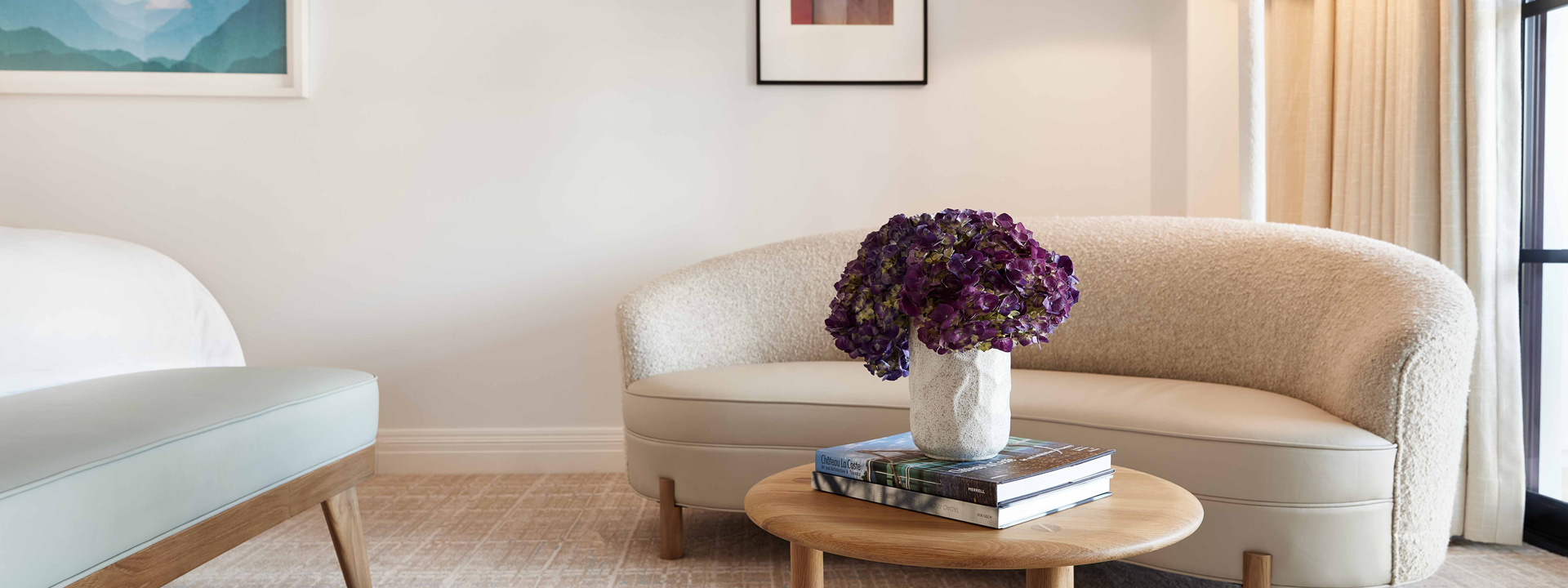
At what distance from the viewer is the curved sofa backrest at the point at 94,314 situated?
1.53 m

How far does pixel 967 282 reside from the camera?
0.96m

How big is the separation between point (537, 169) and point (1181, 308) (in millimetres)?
1897

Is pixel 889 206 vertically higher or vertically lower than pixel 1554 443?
higher

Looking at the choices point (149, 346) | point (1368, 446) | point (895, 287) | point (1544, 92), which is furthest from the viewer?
point (1544, 92)

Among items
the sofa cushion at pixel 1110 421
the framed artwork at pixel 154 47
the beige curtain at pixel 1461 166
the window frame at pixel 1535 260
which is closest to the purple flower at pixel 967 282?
the sofa cushion at pixel 1110 421

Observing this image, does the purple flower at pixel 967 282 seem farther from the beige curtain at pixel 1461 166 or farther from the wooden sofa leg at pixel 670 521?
the beige curtain at pixel 1461 166

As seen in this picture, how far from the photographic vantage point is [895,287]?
1.02m

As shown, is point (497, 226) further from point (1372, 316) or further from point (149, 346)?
point (1372, 316)

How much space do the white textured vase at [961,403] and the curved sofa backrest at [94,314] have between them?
1.50 m

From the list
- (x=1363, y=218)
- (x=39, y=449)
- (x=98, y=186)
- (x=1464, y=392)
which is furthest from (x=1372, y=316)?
(x=98, y=186)

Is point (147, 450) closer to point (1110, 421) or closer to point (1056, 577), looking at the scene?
point (1056, 577)

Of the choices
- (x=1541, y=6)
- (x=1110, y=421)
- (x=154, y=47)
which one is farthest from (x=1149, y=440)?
(x=154, y=47)

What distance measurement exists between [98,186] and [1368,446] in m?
3.37

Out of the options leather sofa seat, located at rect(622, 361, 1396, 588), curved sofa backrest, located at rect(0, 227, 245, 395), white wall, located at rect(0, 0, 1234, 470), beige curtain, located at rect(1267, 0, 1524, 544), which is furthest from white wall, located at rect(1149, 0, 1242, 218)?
curved sofa backrest, located at rect(0, 227, 245, 395)
